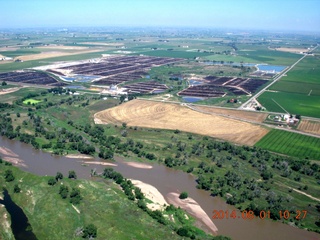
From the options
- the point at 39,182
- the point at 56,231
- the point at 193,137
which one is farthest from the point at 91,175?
the point at 193,137

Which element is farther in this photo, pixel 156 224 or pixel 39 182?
pixel 39 182

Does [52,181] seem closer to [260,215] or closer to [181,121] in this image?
[260,215]

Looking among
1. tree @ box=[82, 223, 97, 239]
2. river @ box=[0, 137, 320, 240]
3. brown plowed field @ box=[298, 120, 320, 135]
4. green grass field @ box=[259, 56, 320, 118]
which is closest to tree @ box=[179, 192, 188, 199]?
river @ box=[0, 137, 320, 240]

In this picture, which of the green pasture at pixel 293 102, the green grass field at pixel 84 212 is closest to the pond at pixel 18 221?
the green grass field at pixel 84 212

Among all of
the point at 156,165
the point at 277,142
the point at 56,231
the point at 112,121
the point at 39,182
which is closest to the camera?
the point at 56,231

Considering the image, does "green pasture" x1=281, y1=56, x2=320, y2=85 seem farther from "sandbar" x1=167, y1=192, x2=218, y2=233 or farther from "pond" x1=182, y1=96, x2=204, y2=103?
"sandbar" x1=167, y1=192, x2=218, y2=233

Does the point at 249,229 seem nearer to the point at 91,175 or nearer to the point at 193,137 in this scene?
the point at 91,175
